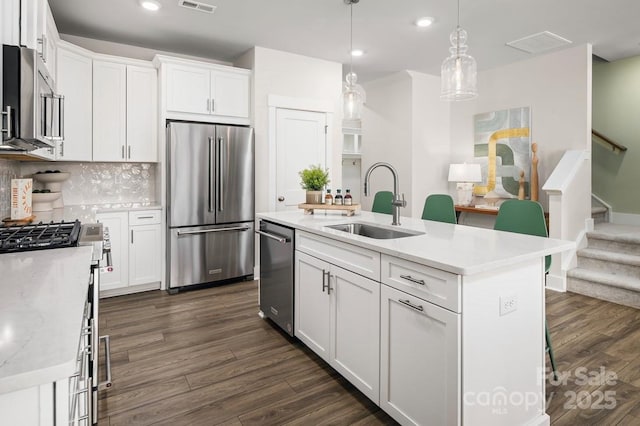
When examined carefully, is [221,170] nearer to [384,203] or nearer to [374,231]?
[384,203]

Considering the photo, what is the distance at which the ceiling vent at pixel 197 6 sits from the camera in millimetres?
3408

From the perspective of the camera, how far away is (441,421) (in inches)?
64.7

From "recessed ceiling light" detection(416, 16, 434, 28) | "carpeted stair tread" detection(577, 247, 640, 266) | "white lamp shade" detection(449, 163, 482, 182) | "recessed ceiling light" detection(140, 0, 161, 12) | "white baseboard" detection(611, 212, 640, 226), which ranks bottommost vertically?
"carpeted stair tread" detection(577, 247, 640, 266)

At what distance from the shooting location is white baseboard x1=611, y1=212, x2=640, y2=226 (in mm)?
5197

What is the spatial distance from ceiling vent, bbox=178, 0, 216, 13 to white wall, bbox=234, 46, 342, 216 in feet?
3.36

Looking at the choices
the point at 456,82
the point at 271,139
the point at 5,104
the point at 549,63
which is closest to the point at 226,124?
the point at 271,139

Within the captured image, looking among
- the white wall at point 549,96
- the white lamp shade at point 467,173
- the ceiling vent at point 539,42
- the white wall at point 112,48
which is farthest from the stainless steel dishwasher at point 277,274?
the white wall at point 549,96

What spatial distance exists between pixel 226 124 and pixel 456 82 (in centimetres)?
275

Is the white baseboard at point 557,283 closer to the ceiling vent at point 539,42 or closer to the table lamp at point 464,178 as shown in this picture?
the table lamp at point 464,178

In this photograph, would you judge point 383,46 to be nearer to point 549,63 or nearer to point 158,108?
point 549,63

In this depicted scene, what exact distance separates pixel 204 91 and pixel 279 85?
0.90 metres

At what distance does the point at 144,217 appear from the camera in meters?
4.13

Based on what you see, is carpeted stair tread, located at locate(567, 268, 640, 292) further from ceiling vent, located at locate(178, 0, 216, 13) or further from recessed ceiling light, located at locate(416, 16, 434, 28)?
ceiling vent, located at locate(178, 0, 216, 13)

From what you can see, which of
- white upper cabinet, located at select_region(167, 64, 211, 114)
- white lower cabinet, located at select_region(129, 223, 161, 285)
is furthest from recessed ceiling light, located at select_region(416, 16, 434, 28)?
white lower cabinet, located at select_region(129, 223, 161, 285)
